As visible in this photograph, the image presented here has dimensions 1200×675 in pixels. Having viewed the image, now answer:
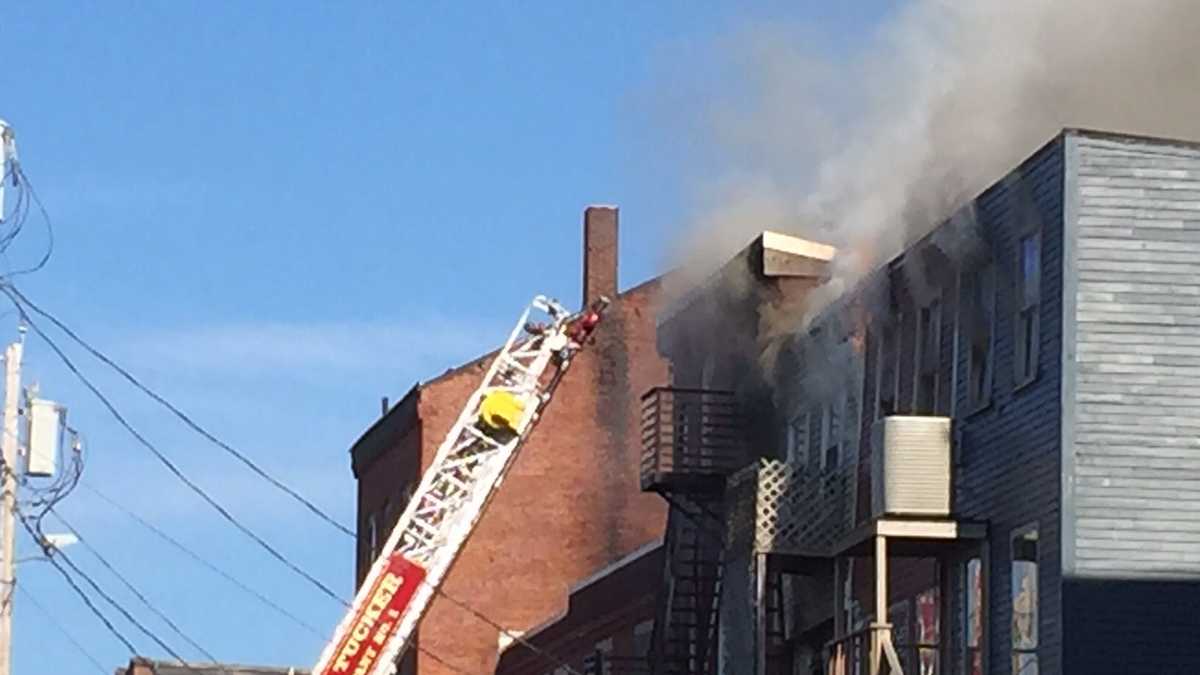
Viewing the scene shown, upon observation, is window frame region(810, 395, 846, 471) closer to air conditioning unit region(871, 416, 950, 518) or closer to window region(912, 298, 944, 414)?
window region(912, 298, 944, 414)

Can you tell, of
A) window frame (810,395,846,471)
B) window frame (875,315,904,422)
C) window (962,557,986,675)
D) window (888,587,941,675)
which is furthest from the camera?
window frame (810,395,846,471)

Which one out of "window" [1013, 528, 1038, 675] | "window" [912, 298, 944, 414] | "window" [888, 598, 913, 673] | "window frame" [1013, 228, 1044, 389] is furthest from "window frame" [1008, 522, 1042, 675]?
"window" [912, 298, 944, 414]

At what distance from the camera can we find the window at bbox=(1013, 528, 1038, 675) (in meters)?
24.4

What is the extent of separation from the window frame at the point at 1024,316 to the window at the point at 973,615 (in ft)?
6.06

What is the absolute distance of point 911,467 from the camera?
25891 millimetres

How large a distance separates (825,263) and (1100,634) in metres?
9.23

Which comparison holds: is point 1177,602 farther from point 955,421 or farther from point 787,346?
point 787,346

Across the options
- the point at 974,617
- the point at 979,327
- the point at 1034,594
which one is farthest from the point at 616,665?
the point at 1034,594

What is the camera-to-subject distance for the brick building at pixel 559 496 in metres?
47.4

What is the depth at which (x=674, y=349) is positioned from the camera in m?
36.2

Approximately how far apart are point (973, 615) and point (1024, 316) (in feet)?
9.27

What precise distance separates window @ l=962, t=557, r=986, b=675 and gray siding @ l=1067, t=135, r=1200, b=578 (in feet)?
6.54

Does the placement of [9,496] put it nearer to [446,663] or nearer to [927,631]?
[927,631]

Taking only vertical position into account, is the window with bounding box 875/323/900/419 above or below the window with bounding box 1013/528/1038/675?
above
